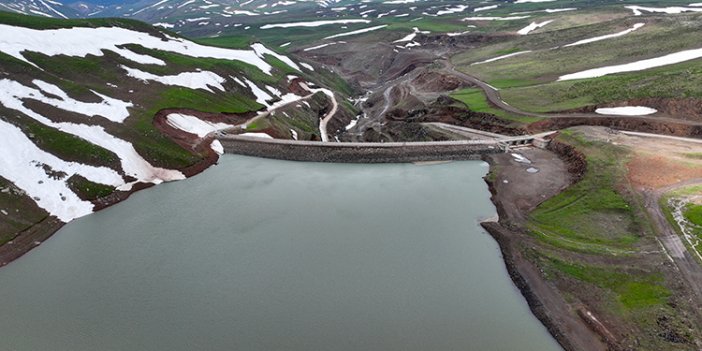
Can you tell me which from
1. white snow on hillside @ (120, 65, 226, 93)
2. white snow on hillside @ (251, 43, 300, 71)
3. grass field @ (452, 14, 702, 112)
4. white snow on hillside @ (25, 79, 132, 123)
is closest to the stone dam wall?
white snow on hillside @ (25, 79, 132, 123)

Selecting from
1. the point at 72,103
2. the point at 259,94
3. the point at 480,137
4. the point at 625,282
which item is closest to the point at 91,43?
the point at 72,103

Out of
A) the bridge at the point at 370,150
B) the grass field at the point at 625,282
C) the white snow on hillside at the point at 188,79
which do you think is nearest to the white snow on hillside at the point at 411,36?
the white snow on hillside at the point at 188,79

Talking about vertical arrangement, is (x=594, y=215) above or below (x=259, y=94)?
below

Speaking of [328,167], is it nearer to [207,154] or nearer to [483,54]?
[207,154]

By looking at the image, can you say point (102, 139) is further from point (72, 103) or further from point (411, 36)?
point (411, 36)

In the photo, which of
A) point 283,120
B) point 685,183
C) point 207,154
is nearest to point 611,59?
point 685,183

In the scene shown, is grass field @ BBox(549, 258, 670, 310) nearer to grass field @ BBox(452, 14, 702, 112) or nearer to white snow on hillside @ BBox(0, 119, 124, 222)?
grass field @ BBox(452, 14, 702, 112)

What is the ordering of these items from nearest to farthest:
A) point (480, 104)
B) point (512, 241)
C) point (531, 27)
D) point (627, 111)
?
point (512, 241)
point (627, 111)
point (480, 104)
point (531, 27)
